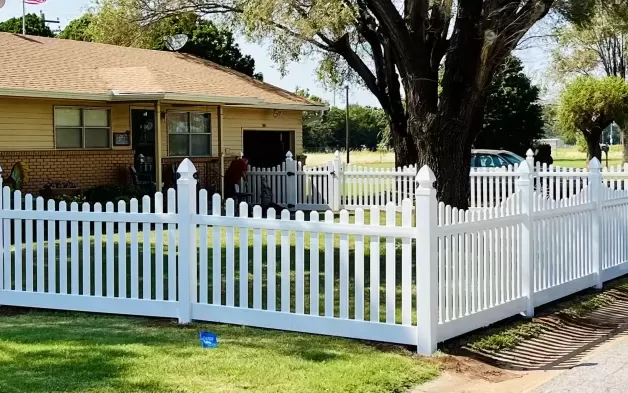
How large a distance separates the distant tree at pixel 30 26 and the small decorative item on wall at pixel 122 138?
2712 cm

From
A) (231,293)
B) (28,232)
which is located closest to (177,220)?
(231,293)

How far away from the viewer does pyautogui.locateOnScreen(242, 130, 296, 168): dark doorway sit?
2741 cm

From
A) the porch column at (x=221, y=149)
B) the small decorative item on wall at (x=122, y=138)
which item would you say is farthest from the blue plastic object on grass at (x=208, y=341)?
the porch column at (x=221, y=149)

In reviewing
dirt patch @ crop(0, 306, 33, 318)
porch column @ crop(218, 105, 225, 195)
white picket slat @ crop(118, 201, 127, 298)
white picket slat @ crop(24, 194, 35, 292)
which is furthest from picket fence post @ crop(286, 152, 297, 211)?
white picket slat @ crop(118, 201, 127, 298)

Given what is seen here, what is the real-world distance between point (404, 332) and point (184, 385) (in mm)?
2151

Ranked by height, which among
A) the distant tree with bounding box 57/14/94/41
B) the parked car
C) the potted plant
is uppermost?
the distant tree with bounding box 57/14/94/41

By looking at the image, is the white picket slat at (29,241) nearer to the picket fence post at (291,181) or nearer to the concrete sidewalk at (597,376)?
the concrete sidewalk at (597,376)

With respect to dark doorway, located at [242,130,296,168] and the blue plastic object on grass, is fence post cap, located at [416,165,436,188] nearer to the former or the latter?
the blue plastic object on grass

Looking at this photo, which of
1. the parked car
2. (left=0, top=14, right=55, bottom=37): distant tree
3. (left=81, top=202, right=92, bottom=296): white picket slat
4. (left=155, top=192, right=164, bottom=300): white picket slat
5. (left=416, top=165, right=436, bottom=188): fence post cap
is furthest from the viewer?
(left=0, top=14, right=55, bottom=37): distant tree

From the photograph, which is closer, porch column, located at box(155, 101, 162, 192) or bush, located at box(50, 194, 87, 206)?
bush, located at box(50, 194, 87, 206)

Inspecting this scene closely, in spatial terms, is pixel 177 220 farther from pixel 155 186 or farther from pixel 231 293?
pixel 155 186

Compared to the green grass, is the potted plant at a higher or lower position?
higher

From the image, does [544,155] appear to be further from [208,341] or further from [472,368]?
[208,341]

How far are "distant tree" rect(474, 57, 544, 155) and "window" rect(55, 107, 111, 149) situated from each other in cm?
2194
